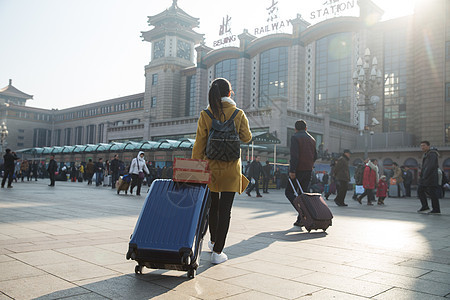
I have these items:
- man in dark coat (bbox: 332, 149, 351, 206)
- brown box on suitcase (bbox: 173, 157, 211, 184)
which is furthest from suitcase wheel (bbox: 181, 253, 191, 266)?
man in dark coat (bbox: 332, 149, 351, 206)

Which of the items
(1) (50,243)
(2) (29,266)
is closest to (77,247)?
(1) (50,243)

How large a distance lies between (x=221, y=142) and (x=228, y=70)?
51.7 m

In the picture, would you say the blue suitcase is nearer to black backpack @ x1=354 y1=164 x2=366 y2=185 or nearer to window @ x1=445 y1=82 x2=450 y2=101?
black backpack @ x1=354 y1=164 x2=366 y2=185

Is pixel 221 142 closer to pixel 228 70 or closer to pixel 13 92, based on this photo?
pixel 228 70

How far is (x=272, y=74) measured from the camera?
162 ft

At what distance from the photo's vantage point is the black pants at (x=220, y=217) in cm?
378

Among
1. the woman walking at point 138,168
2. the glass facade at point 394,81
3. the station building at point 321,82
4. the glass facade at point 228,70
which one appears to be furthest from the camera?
the glass facade at point 228,70

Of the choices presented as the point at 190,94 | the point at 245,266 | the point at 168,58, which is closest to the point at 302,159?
the point at 245,266

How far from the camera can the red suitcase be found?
19.1ft

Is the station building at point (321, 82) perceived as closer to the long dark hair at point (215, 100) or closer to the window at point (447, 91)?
the window at point (447, 91)

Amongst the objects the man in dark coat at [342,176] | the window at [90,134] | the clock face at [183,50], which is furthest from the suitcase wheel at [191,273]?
the window at [90,134]

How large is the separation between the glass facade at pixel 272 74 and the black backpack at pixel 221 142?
44.7 meters

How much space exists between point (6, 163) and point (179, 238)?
48.0 feet

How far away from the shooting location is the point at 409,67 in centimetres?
4075
